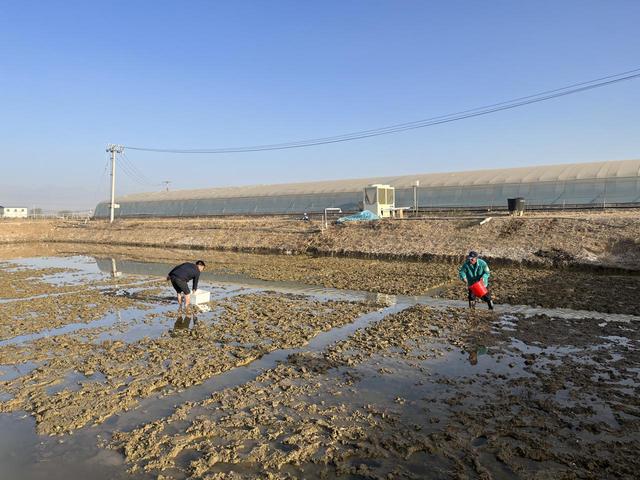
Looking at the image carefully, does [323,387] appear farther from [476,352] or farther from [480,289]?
Result: [480,289]

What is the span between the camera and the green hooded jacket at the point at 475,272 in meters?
11.5

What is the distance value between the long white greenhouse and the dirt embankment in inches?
267

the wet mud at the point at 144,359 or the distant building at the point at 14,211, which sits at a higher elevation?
the distant building at the point at 14,211

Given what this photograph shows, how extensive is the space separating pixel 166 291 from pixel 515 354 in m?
10.8

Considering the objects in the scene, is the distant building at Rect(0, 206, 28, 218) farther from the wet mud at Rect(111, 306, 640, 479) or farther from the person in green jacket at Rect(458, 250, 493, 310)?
the wet mud at Rect(111, 306, 640, 479)

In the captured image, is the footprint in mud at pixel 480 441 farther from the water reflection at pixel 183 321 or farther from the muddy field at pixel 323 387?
the water reflection at pixel 183 321

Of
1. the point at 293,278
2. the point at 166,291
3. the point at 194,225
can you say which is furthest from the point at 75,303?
the point at 194,225

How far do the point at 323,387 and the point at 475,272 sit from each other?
6267 millimetres

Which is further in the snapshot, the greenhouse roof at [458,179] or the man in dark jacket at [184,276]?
the greenhouse roof at [458,179]

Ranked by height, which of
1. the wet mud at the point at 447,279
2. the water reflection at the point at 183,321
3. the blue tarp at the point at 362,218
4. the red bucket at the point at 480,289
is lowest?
the water reflection at the point at 183,321

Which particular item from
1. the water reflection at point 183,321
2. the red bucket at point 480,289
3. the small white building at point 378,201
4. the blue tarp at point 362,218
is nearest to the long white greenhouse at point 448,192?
the small white building at point 378,201

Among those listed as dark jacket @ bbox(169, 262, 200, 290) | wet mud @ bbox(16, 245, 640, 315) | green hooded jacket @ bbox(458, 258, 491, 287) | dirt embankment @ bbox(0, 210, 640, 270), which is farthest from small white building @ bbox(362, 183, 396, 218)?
dark jacket @ bbox(169, 262, 200, 290)

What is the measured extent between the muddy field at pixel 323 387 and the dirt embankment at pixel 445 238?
6.81 m

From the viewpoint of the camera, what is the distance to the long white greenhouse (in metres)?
32.2
